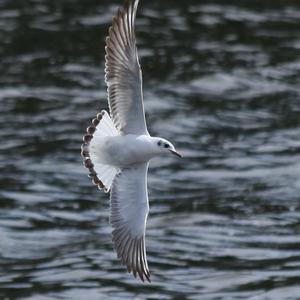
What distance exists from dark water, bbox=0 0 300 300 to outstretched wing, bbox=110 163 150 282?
3045 mm

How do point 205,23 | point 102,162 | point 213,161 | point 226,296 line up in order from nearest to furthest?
1. point 102,162
2. point 226,296
3. point 213,161
4. point 205,23

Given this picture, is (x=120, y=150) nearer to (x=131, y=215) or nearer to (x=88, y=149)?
(x=88, y=149)

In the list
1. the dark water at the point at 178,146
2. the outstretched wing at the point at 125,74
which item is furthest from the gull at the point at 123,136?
the dark water at the point at 178,146

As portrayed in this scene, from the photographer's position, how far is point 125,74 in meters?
9.55

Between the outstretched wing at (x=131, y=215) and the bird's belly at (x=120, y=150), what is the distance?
0.78ft

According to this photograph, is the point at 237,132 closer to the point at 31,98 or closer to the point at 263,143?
the point at 263,143

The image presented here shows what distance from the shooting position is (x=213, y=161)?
16078mm

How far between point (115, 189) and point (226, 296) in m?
3.69

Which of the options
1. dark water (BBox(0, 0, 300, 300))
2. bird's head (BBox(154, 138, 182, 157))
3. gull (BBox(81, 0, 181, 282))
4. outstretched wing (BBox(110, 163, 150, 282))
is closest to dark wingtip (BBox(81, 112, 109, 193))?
gull (BBox(81, 0, 181, 282))

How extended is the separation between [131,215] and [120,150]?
649 mm

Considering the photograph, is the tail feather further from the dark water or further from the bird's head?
the dark water

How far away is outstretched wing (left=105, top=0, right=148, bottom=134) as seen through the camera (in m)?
9.51

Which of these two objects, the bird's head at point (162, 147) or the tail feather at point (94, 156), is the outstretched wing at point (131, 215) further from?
the bird's head at point (162, 147)

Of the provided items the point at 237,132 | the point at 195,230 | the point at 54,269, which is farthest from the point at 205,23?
the point at 54,269
